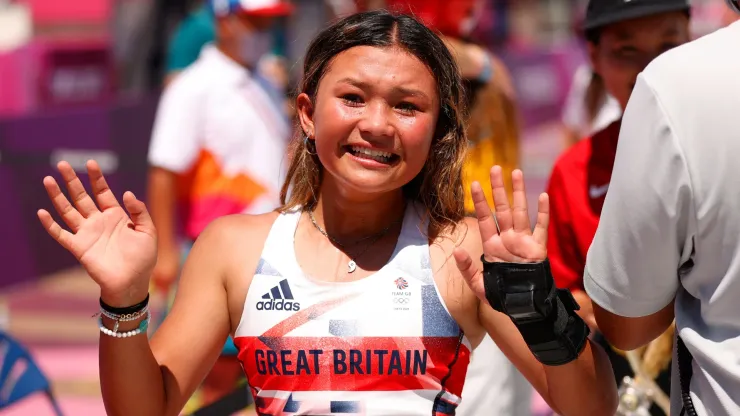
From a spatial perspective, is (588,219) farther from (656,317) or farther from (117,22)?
(117,22)

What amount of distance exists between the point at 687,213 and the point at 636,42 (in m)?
1.09

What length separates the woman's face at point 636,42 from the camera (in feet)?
9.61

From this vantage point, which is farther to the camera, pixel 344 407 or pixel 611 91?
pixel 611 91

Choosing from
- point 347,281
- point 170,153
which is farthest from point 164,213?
point 347,281

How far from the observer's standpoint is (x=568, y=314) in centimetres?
220

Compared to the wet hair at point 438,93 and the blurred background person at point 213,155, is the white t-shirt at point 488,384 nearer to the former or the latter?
the wet hair at point 438,93

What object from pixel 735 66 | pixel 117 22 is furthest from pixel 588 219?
pixel 117 22

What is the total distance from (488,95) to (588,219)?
51.1 inches

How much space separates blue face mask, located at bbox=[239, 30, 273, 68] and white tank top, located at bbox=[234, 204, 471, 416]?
3062 mm

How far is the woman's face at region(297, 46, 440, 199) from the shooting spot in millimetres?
2387

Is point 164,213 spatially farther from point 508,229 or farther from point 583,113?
point 508,229

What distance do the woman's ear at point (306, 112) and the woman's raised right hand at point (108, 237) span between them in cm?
44

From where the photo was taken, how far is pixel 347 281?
243cm

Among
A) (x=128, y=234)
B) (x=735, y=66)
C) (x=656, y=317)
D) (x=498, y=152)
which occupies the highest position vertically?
(x=735, y=66)
